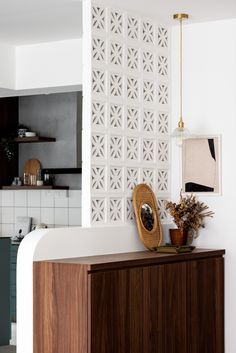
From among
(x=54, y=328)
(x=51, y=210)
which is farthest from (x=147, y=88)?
(x=51, y=210)

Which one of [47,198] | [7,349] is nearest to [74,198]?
[47,198]

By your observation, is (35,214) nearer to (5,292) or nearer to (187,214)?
(5,292)

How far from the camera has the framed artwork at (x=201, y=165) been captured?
609cm

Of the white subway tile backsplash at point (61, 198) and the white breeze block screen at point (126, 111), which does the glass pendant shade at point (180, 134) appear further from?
the white subway tile backsplash at point (61, 198)

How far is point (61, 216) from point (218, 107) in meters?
3.46

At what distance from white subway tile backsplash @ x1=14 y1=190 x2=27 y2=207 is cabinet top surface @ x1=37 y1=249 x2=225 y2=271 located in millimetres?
3854

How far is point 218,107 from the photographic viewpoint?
6098 millimetres

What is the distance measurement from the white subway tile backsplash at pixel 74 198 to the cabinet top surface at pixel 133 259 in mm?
3209

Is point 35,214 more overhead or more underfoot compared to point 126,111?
more underfoot

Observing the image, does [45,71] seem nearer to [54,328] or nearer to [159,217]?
[159,217]

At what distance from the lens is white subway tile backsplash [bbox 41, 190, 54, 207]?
925 cm

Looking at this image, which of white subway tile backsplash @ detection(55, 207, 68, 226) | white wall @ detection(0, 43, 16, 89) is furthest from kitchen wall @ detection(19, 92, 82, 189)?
white wall @ detection(0, 43, 16, 89)

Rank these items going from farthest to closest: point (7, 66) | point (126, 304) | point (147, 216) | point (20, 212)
Result: point (20, 212)
point (7, 66)
point (147, 216)
point (126, 304)

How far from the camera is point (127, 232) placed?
19.0ft
